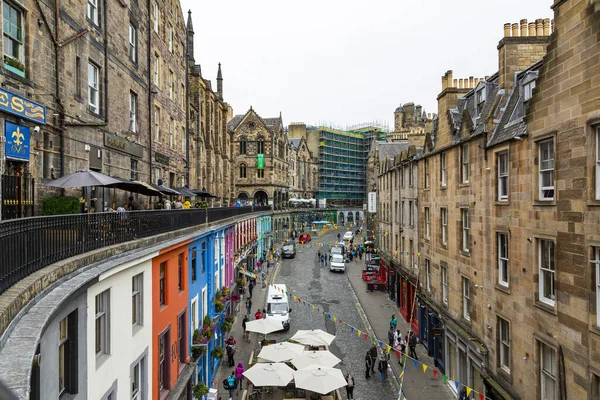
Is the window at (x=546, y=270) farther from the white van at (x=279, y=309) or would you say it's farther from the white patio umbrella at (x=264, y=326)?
the white van at (x=279, y=309)

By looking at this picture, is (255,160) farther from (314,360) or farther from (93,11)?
(314,360)

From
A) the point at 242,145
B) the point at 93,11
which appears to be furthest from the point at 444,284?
the point at 242,145

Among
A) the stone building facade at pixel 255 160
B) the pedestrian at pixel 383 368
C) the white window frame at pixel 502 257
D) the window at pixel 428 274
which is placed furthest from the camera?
the stone building facade at pixel 255 160

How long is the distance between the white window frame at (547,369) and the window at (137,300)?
1132cm

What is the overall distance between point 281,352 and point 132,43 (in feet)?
51.0

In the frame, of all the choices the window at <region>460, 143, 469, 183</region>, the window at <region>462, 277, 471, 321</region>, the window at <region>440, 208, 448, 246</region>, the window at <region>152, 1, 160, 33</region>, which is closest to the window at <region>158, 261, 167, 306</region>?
the window at <region>462, 277, 471, 321</region>

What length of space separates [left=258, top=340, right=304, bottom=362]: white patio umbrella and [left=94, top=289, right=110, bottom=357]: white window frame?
891cm

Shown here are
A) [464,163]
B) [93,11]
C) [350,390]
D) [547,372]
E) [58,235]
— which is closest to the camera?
[58,235]

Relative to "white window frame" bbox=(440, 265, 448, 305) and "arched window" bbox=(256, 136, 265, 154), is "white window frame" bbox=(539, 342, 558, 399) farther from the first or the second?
"arched window" bbox=(256, 136, 265, 154)

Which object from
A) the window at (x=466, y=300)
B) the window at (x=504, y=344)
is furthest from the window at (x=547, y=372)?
the window at (x=466, y=300)

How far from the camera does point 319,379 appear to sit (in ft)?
47.7

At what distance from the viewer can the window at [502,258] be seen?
14.0 meters

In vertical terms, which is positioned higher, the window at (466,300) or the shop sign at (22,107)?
the shop sign at (22,107)

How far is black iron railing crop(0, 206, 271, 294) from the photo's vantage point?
17.7 ft
